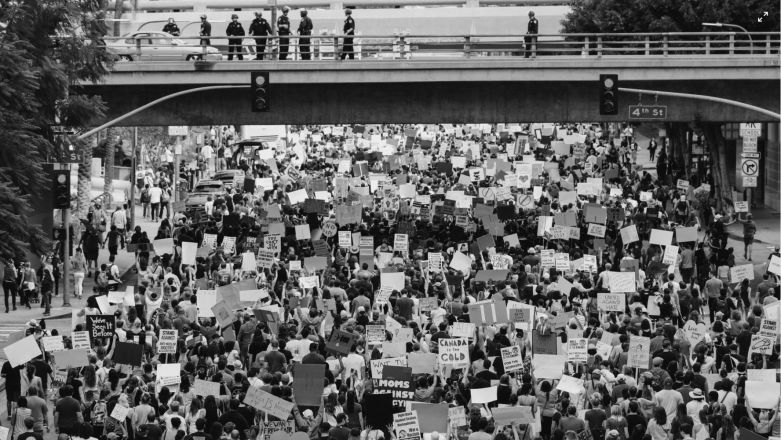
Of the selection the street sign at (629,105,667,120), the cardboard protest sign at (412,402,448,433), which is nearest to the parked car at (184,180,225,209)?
the street sign at (629,105,667,120)

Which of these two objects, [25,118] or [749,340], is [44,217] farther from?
[749,340]

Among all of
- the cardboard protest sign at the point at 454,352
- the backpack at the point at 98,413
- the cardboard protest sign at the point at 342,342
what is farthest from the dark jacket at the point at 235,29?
the backpack at the point at 98,413

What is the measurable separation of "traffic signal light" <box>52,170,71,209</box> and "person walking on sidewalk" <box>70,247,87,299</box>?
2249mm

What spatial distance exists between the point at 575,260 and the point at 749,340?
26.4ft

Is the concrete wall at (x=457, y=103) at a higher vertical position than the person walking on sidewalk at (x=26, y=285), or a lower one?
higher

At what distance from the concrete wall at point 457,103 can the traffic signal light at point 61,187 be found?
302 inches

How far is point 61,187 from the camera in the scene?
34.8m

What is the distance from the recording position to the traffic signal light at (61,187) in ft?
114

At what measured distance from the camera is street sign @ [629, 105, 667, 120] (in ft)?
138

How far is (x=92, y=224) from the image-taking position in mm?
40469

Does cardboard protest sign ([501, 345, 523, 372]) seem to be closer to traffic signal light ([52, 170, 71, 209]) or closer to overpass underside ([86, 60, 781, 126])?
traffic signal light ([52, 170, 71, 209])

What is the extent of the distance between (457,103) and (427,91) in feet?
2.81

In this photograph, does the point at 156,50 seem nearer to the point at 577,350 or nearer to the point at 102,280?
the point at 102,280

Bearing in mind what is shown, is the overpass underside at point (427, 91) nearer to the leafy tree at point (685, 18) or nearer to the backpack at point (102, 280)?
the backpack at point (102, 280)
